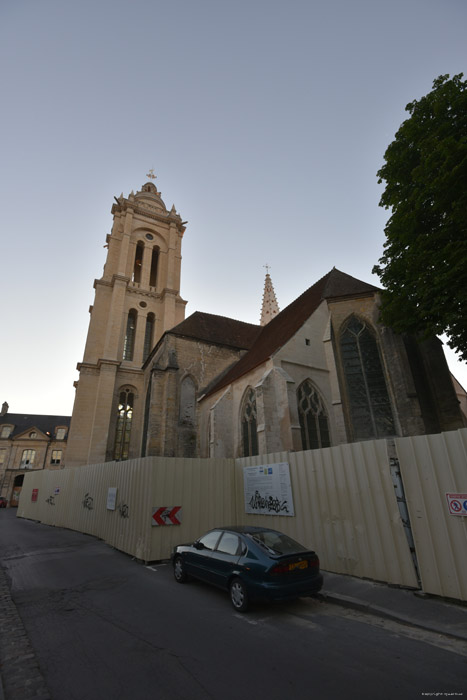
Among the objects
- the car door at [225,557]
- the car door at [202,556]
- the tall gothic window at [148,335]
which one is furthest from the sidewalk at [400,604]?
the tall gothic window at [148,335]

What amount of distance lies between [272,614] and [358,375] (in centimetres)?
1089

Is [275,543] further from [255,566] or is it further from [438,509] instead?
[438,509]

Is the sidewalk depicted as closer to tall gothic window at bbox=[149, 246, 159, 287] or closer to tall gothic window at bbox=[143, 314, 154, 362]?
tall gothic window at bbox=[143, 314, 154, 362]

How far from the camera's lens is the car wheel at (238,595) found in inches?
197

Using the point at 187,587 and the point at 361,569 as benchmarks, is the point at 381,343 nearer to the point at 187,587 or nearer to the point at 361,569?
the point at 361,569

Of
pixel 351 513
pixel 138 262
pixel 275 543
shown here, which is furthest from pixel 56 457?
pixel 351 513

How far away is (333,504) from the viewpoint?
6871 millimetres

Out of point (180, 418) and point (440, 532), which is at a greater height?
point (180, 418)

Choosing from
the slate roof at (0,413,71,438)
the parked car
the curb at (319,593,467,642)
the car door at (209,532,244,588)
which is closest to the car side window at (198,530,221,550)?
the parked car

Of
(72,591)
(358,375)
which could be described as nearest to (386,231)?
(358,375)

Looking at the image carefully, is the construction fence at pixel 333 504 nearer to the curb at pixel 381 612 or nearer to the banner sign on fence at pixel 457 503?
the banner sign on fence at pixel 457 503

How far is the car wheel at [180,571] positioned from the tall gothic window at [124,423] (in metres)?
18.4

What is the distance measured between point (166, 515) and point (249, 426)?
786 cm

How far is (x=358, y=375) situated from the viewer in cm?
1423
